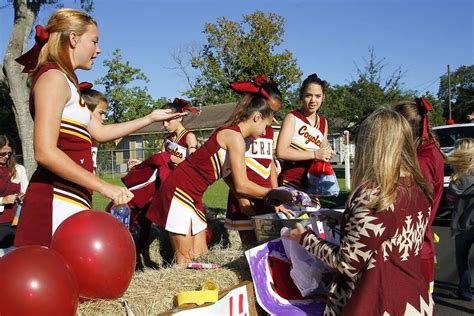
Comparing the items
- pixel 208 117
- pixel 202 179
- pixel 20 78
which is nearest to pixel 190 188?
pixel 202 179

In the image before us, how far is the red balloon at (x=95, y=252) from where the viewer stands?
7.05ft

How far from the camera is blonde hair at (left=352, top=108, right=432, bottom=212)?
2.39 metres

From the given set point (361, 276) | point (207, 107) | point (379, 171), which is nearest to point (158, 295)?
point (361, 276)

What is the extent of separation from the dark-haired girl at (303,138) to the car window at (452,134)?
22.3 ft

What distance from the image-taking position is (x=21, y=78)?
1413 cm

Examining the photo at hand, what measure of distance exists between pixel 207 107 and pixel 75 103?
44565mm

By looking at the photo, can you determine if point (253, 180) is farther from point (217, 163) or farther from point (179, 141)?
point (179, 141)

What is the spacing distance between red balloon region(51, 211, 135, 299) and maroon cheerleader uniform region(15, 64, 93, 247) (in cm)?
26

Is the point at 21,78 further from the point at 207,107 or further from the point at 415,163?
the point at 207,107

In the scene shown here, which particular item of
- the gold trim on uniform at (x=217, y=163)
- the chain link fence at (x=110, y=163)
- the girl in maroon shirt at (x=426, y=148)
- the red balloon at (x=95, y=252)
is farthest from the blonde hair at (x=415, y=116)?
the chain link fence at (x=110, y=163)

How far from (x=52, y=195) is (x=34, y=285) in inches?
25.5

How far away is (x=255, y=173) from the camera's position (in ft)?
15.4

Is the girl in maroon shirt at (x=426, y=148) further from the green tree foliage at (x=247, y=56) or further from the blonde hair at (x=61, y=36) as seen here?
the green tree foliage at (x=247, y=56)

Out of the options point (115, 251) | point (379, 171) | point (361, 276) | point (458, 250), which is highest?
point (379, 171)
